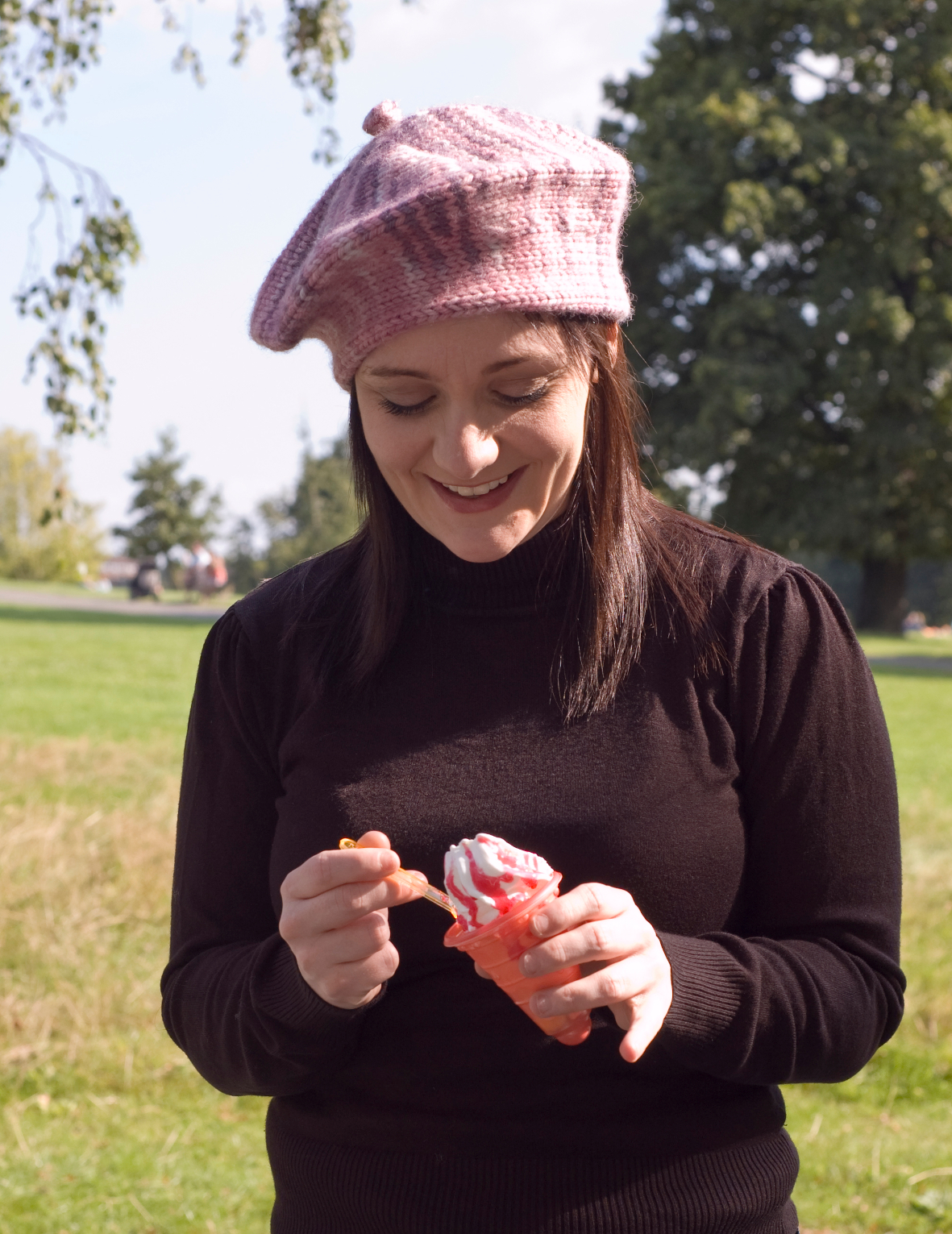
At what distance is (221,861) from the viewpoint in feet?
6.21

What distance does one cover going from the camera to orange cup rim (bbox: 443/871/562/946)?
1495 mm

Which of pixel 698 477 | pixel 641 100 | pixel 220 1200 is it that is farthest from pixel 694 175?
pixel 220 1200

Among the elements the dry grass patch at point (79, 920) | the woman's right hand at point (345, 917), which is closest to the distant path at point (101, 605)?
the dry grass patch at point (79, 920)

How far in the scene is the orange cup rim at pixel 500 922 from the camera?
150 cm

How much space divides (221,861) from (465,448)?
0.70m

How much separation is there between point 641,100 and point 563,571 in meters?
29.8

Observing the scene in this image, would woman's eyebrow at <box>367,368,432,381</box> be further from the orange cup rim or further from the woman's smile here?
the orange cup rim

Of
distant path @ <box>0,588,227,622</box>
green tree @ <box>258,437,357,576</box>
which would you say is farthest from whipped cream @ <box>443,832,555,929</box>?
green tree @ <box>258,437,357,576</box>

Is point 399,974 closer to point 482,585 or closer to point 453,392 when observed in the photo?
point 482,585

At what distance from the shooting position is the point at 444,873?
1648 mm

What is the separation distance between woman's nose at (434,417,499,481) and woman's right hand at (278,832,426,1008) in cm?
48

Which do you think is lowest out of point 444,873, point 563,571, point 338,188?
point 444,873

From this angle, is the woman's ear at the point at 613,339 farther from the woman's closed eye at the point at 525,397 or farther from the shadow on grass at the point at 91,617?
the shadow on grass at the point at 91,617

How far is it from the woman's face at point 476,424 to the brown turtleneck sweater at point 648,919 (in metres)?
0.22
